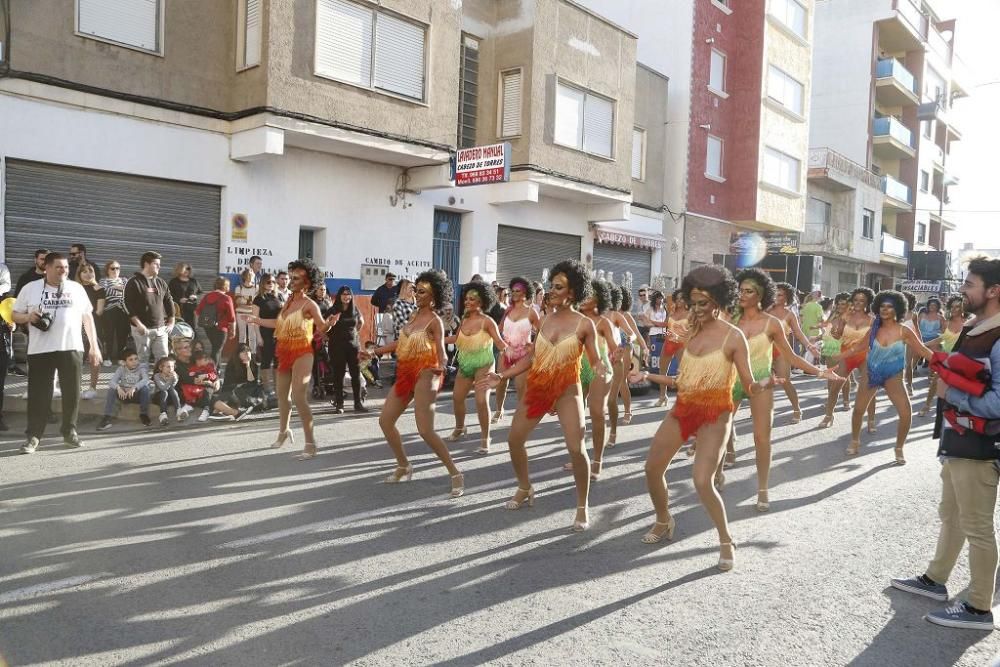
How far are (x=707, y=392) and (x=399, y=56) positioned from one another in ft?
43.4

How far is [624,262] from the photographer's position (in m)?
24.9

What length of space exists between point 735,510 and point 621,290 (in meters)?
4.39

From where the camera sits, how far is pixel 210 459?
313 inches

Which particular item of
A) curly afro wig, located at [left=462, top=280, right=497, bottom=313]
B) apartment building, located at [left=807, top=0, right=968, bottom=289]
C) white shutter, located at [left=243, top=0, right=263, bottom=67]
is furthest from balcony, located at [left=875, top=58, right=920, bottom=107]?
curly afro wig, located at [left=462, top=280, right=497, bottom=313]

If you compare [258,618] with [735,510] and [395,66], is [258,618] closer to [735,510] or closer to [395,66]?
[735,510]

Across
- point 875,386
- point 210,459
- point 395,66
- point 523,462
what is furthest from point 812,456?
point 395,66

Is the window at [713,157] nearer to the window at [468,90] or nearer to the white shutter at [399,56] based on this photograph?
the window at [468,90]

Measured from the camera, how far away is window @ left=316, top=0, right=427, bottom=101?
15.2 meters

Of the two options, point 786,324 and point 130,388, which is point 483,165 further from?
point 130,388

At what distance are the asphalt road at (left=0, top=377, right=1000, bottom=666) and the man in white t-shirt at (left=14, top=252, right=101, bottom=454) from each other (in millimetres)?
369

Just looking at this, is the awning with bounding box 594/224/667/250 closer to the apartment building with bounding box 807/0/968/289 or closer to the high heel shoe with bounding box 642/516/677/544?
the apartment building with bounding box 807/0/968/289

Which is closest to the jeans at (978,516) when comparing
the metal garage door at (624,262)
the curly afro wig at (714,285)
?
the curly afro wig at (714,285)

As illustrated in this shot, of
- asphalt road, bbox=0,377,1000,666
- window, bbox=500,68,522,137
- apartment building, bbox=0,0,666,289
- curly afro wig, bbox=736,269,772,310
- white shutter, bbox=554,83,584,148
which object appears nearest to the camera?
asphalt road, bbox=0,377,1000,666

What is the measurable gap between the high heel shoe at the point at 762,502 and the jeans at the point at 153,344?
759cm
